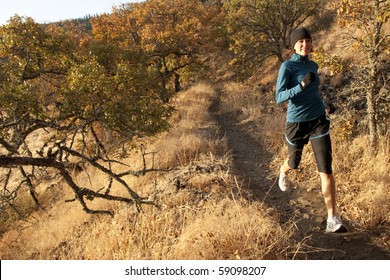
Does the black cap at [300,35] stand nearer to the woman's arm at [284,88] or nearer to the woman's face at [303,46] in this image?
the woman's face at [303,46]

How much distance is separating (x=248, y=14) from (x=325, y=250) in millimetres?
18699

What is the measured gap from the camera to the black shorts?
343cm

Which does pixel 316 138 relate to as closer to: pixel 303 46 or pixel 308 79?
pixel 308 79

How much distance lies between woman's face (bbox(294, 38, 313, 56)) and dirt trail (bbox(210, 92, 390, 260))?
227 cm

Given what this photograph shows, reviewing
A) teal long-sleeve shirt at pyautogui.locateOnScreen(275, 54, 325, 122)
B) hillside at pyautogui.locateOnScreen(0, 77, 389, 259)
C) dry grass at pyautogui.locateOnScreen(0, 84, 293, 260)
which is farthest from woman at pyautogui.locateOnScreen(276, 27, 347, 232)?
dry grass at pyautogui.locateOnScreen(0, 84, 293, 260)

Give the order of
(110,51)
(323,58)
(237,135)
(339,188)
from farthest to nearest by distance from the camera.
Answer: (110,51) < (237,135) < (323,58) < (339,188)

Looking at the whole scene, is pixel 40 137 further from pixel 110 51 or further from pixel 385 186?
pixel 385 186

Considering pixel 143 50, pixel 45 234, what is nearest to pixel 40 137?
pixel 143 50

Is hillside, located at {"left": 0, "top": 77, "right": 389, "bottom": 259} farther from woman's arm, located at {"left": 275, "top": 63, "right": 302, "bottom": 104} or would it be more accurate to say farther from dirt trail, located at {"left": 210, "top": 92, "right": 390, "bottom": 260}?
woman's arm, located at {"left": 275, "top": 63, "right": 302, "bottom": 104}

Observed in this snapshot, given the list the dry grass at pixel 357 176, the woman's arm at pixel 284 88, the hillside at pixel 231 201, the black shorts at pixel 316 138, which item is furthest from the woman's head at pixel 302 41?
the dry grass at pixel 357 176

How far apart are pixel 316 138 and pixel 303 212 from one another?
1.56 metres

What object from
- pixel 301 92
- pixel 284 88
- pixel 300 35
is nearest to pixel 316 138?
pixel 301 92

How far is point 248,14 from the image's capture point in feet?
62.1

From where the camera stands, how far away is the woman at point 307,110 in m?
3.41
